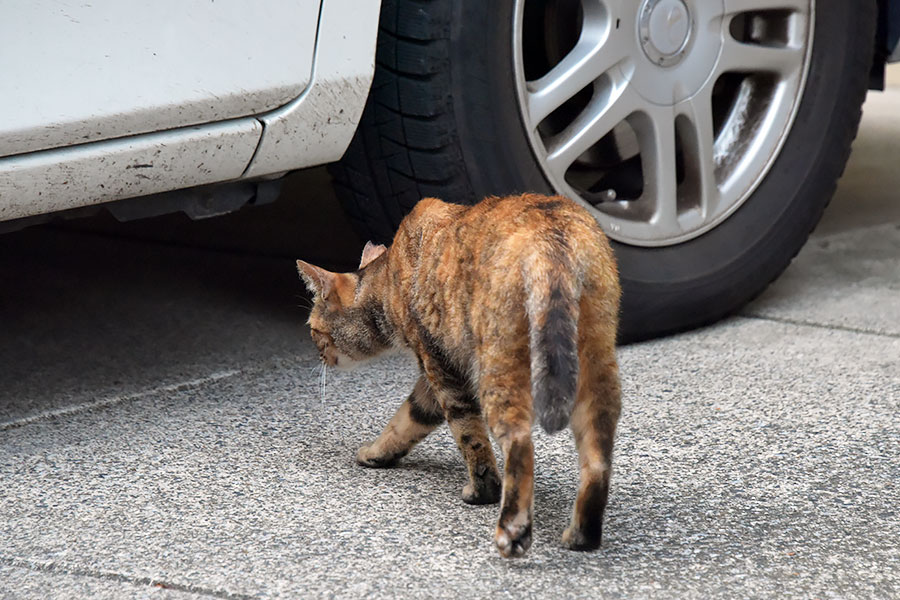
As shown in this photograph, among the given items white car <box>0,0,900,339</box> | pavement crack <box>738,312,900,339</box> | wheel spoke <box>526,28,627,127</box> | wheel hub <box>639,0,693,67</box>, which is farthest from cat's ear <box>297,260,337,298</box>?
pavement crack <box>738,312,900,339</box>

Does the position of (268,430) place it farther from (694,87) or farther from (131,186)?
(694,87)

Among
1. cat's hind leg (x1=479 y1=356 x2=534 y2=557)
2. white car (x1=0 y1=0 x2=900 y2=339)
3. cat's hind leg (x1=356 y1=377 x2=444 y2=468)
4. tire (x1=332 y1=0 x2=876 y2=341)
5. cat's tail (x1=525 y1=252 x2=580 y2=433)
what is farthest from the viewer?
tire (x1=332 y1=0 x2=876 y2=341)

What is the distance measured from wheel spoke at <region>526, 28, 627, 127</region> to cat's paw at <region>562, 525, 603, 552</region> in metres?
1.37

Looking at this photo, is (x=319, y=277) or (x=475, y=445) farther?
(x=319, y=277)

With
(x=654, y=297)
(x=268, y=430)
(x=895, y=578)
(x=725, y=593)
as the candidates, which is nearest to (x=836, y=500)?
(x=895, y=578)

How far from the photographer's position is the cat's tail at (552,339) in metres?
1.97

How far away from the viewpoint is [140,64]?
2.47 metres

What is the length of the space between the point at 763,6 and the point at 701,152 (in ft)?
1.56

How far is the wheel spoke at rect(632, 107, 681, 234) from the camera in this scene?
336cm

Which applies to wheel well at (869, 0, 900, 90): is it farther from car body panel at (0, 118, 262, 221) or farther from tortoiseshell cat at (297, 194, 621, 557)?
car body panel at (0, 118, 262, 221)

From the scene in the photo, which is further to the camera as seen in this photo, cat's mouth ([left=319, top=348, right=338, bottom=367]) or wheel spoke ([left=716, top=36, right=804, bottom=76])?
wheel spoke ([left=716, top=36, right=804, bottom=76])

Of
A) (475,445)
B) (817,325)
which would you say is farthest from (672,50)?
(475,445)

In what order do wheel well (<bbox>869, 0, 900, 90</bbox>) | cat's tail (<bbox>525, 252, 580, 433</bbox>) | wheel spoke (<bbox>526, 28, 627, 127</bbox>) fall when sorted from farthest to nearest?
1. wheel well (<bbox>869, 0, 900, 90</bbox>)
2. wheel spoke (<bbox>526, 28, 627, 127</bbox>)
3. cat's tail (<bbox>525, 252, 580, 433</bbox>)

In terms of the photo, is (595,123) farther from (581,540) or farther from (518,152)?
(581,540)
